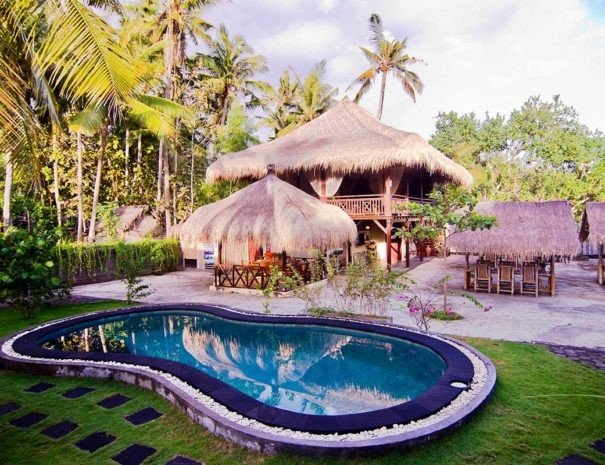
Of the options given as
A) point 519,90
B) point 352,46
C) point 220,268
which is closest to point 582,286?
point 220,268

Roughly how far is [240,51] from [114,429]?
2344cm

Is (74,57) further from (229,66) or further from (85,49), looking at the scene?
(229,66)

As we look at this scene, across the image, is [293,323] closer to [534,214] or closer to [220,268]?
[220,268]

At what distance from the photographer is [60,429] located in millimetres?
3590

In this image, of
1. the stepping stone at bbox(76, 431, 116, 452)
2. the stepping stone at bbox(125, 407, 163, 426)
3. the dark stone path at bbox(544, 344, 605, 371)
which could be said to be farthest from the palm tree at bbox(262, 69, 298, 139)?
the stepping stone at bbox(76, 431, 116, 452)

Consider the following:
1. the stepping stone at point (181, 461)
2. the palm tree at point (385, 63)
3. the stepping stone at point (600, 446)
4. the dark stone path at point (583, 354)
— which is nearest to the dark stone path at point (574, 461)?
the stepping stone at point (600, 446)

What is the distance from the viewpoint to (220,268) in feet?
36.5

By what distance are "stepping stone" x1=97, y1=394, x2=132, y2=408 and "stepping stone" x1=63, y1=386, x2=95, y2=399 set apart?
1.17 feet

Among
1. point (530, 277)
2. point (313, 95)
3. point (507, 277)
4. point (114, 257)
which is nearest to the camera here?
point (530, 277)

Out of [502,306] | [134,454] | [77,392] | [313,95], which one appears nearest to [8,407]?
[77,392]

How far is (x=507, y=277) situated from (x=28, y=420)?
32.1 ft

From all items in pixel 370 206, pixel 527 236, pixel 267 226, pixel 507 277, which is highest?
pixel 370 206

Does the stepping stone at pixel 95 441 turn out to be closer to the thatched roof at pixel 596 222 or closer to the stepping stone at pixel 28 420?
the stepping stone at pixel 28 420

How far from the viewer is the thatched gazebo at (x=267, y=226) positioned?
9.90m
